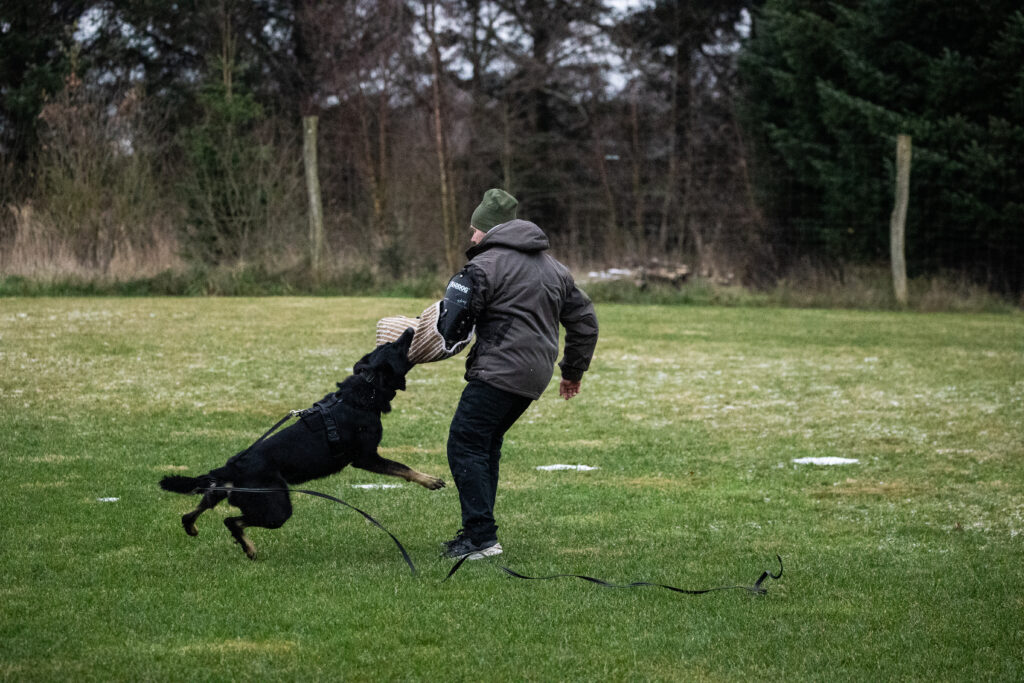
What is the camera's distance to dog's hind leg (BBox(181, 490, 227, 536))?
15.1 feet

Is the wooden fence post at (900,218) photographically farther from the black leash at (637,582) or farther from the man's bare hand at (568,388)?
the black leash at (637,582)

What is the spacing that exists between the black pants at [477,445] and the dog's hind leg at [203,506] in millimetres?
1002

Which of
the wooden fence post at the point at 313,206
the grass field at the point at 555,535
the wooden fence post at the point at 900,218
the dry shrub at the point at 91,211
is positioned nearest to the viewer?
the grass field at the point at 555,535

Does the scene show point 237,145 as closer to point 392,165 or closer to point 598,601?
point 392,165

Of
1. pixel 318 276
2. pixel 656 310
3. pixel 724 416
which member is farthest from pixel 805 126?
pixel 724 416

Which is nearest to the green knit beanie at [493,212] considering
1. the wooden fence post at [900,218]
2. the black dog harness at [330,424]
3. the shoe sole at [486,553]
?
the black dog harness at [330,424]

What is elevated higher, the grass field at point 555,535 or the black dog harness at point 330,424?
the black dog harness at point 330,424

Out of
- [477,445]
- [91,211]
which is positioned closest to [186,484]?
[477,445]

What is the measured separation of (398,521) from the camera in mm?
5625

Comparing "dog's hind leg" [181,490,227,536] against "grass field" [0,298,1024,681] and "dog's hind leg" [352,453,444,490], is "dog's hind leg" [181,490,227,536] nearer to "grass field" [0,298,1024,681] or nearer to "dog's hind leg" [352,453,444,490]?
"grass field" [0,298,1024,681]

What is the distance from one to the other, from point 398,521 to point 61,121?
56.4 ft

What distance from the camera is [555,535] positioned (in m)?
5.37

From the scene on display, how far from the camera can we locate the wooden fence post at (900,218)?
19.5 metres

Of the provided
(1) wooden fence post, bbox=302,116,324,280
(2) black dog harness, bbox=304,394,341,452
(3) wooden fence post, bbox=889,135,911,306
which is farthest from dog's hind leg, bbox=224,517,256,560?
(3) wooden fence post, bbox=889,135,911,306
